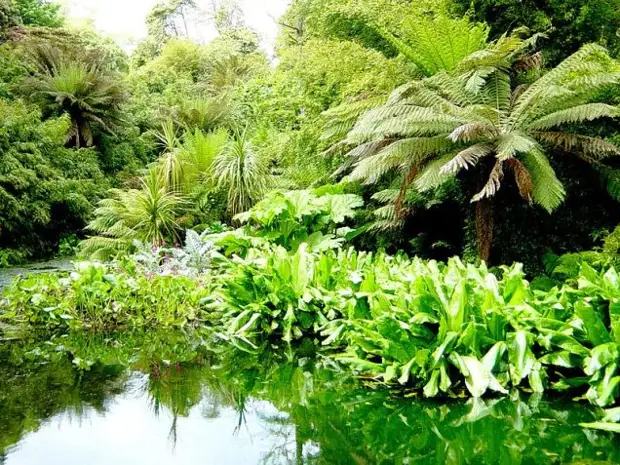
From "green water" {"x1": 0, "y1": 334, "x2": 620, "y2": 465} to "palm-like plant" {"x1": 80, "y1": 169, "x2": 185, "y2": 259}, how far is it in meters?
4.23

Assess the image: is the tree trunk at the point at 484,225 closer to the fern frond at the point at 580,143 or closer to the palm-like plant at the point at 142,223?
the fern frond at the point at 580,143

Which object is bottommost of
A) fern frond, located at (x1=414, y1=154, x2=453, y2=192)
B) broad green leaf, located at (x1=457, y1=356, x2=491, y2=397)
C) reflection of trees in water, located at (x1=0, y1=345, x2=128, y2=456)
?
broad green leaf, located at (x1=457, y1=356, x2=491, y2=397)

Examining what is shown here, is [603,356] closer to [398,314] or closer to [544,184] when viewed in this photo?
[398,314]

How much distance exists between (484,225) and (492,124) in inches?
32.5

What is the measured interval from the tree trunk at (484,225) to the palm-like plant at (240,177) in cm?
374

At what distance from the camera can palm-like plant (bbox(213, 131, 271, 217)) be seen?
771 centimetres

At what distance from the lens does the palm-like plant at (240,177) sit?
303 inches

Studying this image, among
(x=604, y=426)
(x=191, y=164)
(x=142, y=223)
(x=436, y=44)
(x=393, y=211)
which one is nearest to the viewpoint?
(x=604, y=426)

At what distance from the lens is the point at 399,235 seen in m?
5.99

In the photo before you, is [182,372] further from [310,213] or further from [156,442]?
[310,213]

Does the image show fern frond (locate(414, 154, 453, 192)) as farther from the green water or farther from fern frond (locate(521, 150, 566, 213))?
the green water

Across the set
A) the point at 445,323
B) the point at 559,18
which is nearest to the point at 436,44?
the point at 559,18

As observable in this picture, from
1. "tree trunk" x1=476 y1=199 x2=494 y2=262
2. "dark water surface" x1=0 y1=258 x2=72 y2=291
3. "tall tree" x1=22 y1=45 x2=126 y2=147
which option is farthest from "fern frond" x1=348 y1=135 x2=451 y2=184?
"tall tree" x1=22 y1=45 x2=126 y2=147

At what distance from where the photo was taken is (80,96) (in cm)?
1126
